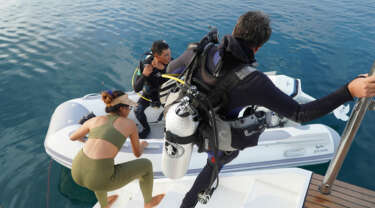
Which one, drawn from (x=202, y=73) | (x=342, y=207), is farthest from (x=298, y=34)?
(x=202, y=73)

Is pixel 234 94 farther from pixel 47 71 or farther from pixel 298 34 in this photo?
pixel 298 34

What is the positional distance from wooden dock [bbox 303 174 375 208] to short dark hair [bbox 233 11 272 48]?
1.76 metres

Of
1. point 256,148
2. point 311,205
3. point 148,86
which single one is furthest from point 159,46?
point 311,205

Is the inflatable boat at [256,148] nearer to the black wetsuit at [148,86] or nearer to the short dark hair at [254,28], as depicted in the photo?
the black wetsuit at [148,86]

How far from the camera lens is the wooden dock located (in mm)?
2270

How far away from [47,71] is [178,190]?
6891 millimetres

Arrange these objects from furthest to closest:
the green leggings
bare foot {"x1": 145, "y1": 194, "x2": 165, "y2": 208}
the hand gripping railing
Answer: bare foot {"x1": 145, "y1": 194, "x2": 165, "y2": 208} < the green leggings < the hand gripping railing

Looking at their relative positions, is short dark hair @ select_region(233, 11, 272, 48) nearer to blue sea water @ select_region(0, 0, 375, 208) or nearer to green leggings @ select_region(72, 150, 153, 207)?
green leggings @ select_region(72, 150, 153, 207)

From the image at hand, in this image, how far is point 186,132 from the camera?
162 cm

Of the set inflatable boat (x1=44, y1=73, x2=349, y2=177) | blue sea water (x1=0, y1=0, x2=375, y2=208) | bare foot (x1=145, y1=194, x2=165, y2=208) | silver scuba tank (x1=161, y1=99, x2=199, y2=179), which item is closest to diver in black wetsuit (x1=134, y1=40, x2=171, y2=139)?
inflatable boat (x1=44, y1=73, x2=349, y2=177)

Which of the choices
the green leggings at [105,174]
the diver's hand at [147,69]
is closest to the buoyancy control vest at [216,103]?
the green leggings at [105,174]

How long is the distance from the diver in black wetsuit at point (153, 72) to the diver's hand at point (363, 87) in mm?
2596

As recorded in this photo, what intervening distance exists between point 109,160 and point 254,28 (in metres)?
1.77

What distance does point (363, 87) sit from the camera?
134 cm
